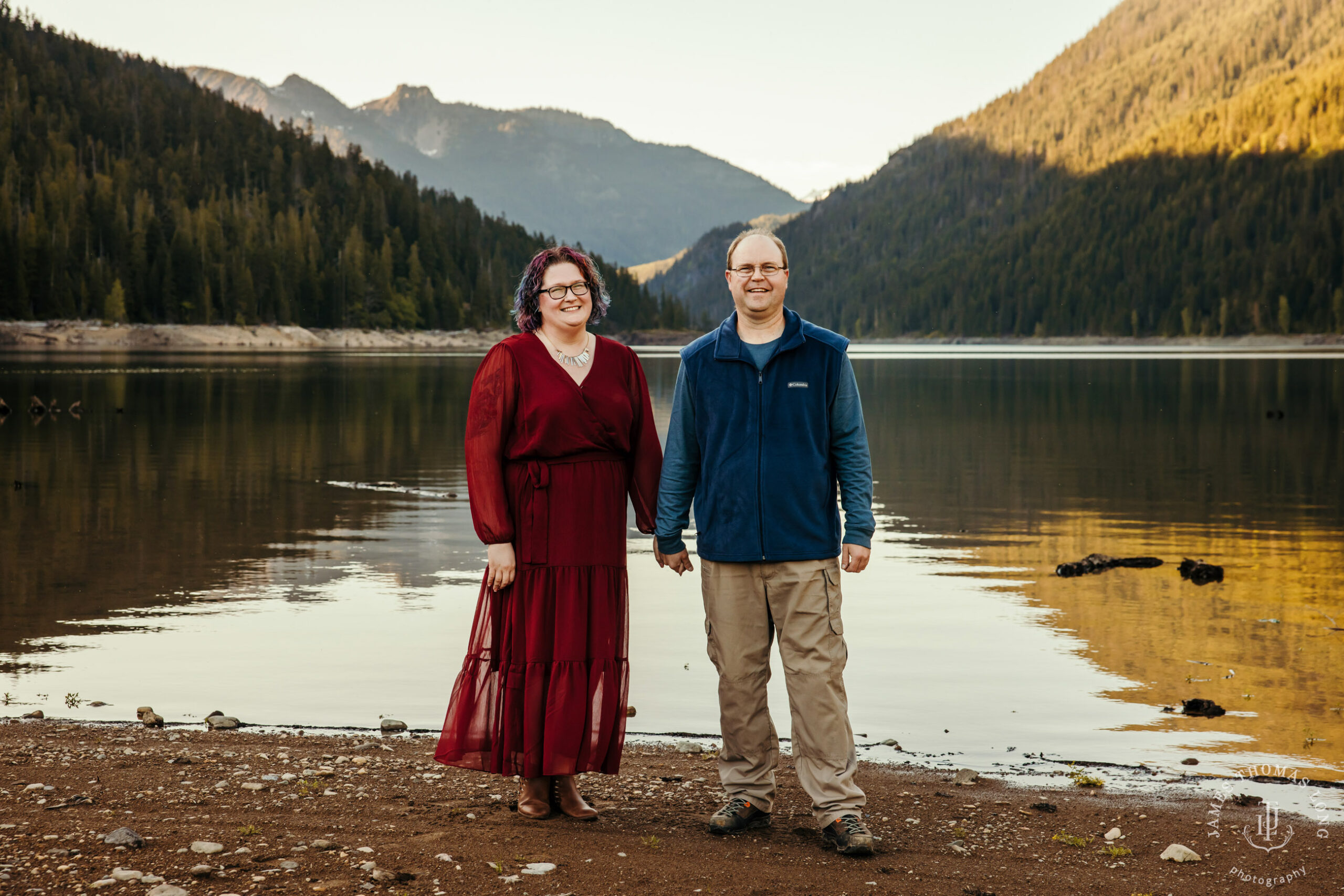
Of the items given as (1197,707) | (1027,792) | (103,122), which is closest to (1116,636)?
(1197,707)

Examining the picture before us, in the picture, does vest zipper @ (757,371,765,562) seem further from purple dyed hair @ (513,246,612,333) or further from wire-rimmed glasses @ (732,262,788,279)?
purple dyed hair @ (513,246,612,333)

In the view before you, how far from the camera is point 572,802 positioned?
616 cm

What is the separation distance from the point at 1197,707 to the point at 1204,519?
1083cm

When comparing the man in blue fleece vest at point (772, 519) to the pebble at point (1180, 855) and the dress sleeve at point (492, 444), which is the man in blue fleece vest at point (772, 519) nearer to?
the dress sleeve at point (492, 444)

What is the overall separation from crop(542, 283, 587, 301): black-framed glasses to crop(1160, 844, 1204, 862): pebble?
3.77 meters

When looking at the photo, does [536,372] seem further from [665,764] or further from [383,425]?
[383,425]

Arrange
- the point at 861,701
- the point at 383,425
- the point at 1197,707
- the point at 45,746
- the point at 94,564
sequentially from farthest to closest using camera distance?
the point at 383,425 < the point at 94,564 < the point at 861,701 < the point at 1197,707 < the point at 45,746

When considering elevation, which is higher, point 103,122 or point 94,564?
point 103,122

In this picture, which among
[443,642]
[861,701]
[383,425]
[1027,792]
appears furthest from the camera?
[383,425]

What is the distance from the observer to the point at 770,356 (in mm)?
5953

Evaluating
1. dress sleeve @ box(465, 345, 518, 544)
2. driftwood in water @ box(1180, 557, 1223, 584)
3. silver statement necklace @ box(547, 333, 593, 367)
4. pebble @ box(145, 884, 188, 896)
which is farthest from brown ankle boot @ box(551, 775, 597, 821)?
driftwood in water @ box(1180, 557, 1223, 584)

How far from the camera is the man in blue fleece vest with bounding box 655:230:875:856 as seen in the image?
593 centimetres

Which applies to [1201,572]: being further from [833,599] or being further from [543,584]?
[543,584]

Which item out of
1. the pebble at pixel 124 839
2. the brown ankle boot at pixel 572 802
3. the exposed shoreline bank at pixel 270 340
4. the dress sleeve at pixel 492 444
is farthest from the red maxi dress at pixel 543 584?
→ the exposed shoreline bank at pixel 270 340
